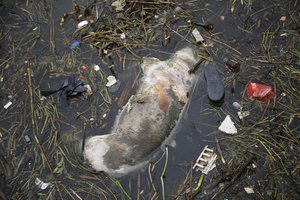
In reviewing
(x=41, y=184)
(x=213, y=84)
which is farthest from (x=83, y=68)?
(x=213, y=84)

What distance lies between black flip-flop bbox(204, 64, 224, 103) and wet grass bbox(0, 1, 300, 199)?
92 millimetres

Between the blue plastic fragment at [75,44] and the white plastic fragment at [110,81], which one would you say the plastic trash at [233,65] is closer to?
the white plastic fragment at [110,81]

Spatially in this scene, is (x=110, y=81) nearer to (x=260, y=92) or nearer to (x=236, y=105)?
(x=236, y=105)

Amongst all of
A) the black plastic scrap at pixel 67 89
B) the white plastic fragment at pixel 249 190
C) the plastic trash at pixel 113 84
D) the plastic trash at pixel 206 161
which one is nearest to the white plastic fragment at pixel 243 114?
the plastic trash at pixel 206 161

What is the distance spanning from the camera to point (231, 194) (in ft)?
9.91

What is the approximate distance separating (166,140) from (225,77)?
969mm

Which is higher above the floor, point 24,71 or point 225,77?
point 24,71

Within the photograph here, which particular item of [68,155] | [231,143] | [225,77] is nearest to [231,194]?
[231,143]

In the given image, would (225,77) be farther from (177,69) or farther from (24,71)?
(24,71)

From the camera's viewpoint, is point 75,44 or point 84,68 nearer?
point 84,68

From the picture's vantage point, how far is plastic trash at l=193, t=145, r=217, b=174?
125 inches

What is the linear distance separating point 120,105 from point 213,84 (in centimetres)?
102

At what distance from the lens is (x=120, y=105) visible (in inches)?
142

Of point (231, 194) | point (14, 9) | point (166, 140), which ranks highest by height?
point (14, 9)
